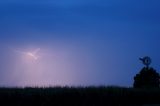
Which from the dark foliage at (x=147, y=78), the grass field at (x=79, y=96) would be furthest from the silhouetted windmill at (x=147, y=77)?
the grass field at (x=79, y=96)

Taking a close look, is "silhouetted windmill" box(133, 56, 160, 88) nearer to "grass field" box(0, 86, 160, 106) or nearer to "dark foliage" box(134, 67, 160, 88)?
"dark foliage" box(134, 67, 160, 88)

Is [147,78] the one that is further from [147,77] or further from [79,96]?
[79,96]

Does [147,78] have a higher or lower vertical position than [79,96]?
Result: higher

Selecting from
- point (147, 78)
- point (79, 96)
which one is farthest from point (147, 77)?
point (79, 96)

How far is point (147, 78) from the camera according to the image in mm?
46031

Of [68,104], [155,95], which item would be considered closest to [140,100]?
[155,95]

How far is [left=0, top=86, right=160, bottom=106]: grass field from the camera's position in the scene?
108ft

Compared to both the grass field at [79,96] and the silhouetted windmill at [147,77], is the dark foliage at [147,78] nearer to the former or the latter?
the silhouetted windmill at [147,77]

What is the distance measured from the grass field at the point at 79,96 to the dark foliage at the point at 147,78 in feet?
14.8

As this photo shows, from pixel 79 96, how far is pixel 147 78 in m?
12.4

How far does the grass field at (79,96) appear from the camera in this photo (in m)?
32.8

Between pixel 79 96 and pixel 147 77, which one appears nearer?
pixel 79 96

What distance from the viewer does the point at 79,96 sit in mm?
35219

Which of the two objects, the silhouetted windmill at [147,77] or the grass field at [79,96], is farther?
the silhouetted windmill at [147,77]
